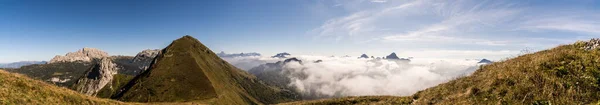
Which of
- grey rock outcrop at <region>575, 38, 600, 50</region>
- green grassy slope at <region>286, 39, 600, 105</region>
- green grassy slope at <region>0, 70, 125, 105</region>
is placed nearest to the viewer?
green grassy slope at <region>286, 39, 600, 105</region>

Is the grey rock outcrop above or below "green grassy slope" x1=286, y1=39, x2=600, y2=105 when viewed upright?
above

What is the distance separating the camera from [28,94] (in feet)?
83.1

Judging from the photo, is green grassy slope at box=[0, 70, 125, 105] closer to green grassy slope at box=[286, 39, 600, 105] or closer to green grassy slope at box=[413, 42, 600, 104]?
green grassy slope at box=[286, 39, 600, 105]

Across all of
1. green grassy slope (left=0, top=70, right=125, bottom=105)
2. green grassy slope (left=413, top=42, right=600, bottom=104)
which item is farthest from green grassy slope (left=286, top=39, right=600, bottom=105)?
green grassy slope (left=0, top=70, right=125, bottom=105)

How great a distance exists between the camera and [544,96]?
13852 millimetres

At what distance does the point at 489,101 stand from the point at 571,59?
229 inches

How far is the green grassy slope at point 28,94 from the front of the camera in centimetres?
2284

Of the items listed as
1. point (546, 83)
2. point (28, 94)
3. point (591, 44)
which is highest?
point (591, 44)

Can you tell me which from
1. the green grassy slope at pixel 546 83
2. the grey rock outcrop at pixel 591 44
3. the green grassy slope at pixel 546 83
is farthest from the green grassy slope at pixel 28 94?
the grey rock outcrop at pixel 591 44

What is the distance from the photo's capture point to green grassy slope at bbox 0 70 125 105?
22.8m

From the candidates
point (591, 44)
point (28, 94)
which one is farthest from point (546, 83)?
point (28, 94)

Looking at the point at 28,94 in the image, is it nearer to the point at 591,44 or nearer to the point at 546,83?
the point at 546,83

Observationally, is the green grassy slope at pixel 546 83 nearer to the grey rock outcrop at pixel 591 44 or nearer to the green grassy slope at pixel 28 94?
the grey rock outcrop at pixel 591 44

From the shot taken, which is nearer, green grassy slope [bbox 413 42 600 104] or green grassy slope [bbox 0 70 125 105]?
green grassy slope [bbox 413 42 600 104]
